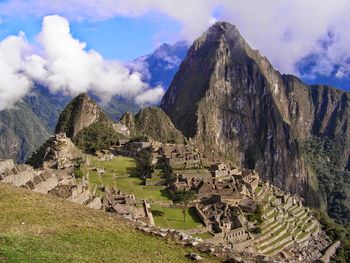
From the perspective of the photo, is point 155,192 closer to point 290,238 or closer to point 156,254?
point 290,238

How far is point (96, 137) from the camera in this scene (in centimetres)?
10069

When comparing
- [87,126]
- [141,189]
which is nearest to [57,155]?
[141,189]

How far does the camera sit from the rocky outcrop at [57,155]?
61.2 meters

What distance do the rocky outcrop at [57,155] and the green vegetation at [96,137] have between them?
11.4 m

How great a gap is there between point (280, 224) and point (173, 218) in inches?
798

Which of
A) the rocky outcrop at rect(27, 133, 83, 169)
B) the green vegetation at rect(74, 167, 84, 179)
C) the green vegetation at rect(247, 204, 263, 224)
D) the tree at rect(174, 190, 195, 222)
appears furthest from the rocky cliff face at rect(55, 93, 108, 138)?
the green vegetation at rect(247, 204, 263, 224)

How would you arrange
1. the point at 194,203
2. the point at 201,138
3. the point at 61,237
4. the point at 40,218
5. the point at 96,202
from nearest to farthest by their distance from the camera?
the point at 61,237
the point at 40,218
the point at 96,202
the point at 194,203
the point at 201,138

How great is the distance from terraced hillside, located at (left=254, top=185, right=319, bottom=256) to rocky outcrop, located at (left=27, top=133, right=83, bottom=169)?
2546 centimetres

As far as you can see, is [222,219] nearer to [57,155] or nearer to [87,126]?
[57,155]

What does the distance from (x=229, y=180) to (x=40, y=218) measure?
1902 inches

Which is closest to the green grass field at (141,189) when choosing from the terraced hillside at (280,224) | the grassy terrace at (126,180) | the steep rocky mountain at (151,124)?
the grassy terrace at (126,180)

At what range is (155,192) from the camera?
58594mm

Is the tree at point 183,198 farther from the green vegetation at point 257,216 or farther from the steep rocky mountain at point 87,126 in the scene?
the steep rocky mountain at point 87,126

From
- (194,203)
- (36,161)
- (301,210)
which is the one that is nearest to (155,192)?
(194,203)
